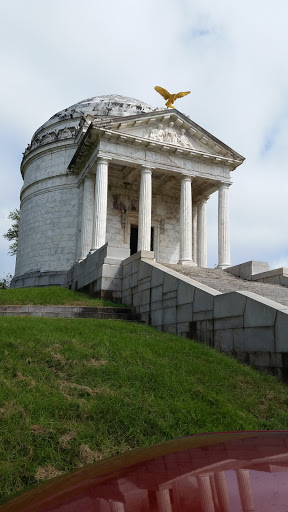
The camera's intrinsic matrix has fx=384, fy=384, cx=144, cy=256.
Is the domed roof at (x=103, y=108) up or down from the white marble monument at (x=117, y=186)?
up

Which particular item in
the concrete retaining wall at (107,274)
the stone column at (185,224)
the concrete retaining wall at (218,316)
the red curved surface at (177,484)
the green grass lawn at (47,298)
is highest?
the stone column at (185,224)

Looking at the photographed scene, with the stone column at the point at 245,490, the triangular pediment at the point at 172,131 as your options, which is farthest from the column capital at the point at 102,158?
the stone column at the point at 245,490

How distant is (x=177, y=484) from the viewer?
4.27 ft

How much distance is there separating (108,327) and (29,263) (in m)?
18.8

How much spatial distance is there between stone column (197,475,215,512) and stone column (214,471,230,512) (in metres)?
0.03

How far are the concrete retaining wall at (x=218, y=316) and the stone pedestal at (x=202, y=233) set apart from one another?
1271 cm

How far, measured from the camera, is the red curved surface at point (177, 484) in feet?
3.80

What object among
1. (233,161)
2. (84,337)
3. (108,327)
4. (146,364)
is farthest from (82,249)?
(146,364)

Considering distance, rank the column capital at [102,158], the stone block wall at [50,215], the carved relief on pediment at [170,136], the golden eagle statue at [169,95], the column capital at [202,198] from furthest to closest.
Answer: the column capital at [202,198] < the stone block wall at [50,215] < the golden eagle statue at [169,95] < the carved relief on pediment at [170,136] < the column capital at [102,158]

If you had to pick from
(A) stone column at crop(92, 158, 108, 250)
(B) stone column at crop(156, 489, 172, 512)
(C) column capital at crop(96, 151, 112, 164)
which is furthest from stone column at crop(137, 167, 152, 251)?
(B) stone column at crop(156, 489, 172, 512)

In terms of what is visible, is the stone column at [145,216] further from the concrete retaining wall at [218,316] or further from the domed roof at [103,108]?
the domed roof at [103,108]

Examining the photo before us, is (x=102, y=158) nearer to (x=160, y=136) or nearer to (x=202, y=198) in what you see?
(x=160, y=136)

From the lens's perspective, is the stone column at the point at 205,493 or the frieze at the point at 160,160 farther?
the frieze at the point at 160,160

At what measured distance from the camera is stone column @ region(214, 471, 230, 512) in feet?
3.69
